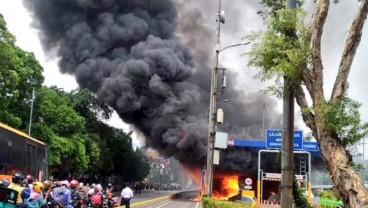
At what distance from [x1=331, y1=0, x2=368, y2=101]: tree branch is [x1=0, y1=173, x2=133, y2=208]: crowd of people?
5.16 metres

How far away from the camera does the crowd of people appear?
904cm

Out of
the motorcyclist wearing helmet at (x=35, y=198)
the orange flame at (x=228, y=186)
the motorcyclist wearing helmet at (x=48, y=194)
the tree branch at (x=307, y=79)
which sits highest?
the tree branch at (x=307, y=79)

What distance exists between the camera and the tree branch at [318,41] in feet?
22.8

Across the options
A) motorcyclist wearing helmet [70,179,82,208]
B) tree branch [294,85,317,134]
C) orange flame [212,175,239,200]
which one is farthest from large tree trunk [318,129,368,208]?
orange flame [212,175,239,200]

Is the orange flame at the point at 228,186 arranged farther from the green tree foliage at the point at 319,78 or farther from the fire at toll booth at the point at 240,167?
the green tree foliage at the point at 319,78

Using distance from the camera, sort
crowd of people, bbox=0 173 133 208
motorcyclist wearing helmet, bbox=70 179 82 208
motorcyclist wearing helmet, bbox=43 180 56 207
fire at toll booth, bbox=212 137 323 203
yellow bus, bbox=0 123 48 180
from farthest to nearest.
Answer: fire at toll booth, bbox=212 137 323 203, yellow bus, bbox=0 123 48 180, motorcyclist wearing helmet, bbox=70 179 82 208, motorcyclist wearing helmet, bbox=43 180 56 207, crowd of people, bbox=0 173 133 208

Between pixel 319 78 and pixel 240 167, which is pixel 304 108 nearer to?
pixel 319 78

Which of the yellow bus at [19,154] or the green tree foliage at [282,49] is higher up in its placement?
the green tree foliage at [282,49]

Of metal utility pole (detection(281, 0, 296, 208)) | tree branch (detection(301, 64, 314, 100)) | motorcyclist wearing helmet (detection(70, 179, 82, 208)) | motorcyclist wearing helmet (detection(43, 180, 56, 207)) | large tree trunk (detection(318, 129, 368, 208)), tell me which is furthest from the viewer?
motorcyclist wearing helmet (detection(70, 179, 82, 208))

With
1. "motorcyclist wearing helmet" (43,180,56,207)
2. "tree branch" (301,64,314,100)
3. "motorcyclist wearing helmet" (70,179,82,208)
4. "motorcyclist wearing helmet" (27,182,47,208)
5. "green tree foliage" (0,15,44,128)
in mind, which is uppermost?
"green tree foliage" (0,15,44,128)

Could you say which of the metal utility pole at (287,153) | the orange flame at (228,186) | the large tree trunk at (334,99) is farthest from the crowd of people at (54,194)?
the orange flame at (228,186)

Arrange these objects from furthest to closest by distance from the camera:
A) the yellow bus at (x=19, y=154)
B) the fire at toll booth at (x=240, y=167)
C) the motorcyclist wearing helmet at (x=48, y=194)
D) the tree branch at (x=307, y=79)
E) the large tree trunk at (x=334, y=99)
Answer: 1. the fire at toll booth at (x=240, y=167)
2. the yellow bus at (x=19, y=154)
3. the motorcyclist wearing helmet at (x=48, y=194)
4. the tree branch at (x=307, y=79)
5. the large tree trunk at (x=334, y=99)

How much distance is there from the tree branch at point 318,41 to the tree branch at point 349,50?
0.23 m

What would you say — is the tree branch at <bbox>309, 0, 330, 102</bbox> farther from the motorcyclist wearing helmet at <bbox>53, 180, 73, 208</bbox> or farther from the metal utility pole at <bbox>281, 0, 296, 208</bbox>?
the motorcyclist wearing helmet at <bbox>53, 180, 73, 208</bbox>
